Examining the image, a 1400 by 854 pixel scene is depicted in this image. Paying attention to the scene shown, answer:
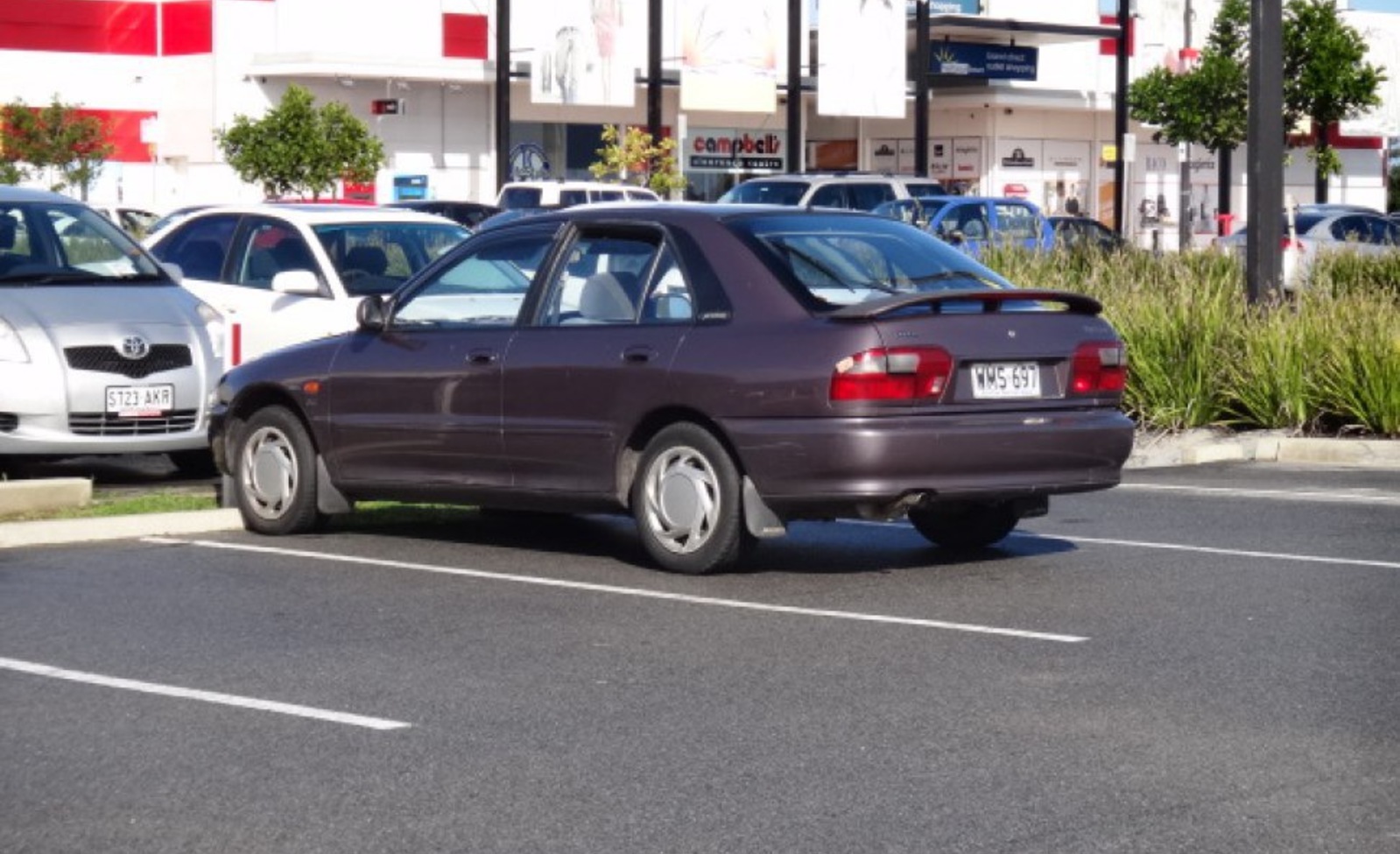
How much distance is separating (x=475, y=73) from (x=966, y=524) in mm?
48312

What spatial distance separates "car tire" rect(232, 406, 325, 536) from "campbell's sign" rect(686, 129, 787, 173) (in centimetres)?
5249

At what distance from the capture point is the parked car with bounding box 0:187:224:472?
1388cm

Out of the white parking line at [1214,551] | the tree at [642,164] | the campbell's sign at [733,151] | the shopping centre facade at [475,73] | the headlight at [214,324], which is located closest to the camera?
the white parking line at [1214,551]

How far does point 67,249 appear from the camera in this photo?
15.2 metres

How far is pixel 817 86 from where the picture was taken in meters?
60.2

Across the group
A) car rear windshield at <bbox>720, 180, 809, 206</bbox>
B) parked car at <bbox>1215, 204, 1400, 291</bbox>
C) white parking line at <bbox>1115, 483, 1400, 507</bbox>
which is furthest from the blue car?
white parking line at <bbox>1115, 483, 1400, 507</bbox>

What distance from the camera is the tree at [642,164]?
54.2m

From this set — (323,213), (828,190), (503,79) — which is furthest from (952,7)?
(323,213)

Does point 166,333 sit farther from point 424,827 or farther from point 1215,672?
point 424,827

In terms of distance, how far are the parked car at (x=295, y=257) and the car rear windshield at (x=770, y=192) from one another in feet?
57.5

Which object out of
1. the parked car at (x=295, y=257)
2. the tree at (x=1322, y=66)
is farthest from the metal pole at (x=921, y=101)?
the parked car at (x=295, y=257)

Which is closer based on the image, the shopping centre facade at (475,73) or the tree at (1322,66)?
the tree at (1322,66)

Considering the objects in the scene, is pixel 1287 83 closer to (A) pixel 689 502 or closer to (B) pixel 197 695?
(A) pixel 689 502

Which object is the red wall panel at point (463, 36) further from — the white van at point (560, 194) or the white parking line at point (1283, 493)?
the white parking line at point (1283, 493)
